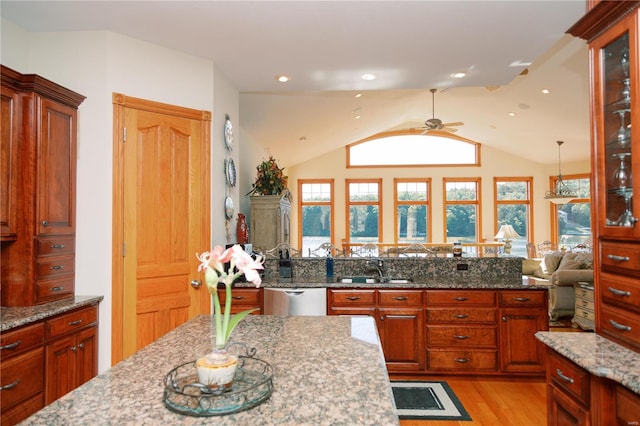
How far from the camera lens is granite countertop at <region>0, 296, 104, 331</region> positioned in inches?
83.7

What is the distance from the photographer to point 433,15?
2771 millimetres

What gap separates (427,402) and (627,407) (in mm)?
1934

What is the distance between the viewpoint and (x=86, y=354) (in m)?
2.73

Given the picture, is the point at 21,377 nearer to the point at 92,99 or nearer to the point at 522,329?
the point at 92,99

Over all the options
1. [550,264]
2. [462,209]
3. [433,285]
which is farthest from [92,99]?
[462,209]

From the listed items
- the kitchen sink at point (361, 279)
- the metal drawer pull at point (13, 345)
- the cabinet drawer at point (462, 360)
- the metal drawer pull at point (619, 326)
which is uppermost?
the metal drawer pull at point (619, 326)

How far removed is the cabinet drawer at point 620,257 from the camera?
5.47 feet

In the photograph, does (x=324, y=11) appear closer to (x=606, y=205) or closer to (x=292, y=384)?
(x=606, y=205)

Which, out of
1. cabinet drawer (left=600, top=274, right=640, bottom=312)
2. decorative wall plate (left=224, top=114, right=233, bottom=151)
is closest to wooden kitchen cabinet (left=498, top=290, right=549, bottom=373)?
cabinet drawer (left=600, top=274, right=640, bottom=312)

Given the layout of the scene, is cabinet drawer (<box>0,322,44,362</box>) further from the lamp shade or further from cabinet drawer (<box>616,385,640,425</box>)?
the lamp shade

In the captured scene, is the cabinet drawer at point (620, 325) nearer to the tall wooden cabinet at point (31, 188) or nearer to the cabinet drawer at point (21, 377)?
the cabinet drawer at point (21, 377)

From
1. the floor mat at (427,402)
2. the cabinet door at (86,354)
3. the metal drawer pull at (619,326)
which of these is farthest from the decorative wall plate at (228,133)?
the metal drawer pull at (619,326)

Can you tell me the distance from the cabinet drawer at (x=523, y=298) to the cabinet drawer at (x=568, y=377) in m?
1.73

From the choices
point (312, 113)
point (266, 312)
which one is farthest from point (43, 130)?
point (312, 113)
